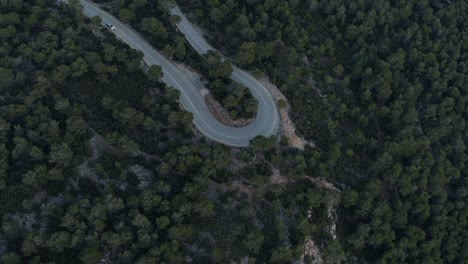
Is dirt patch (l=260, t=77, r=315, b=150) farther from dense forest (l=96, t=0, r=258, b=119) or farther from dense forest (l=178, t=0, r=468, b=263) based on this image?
dense forest (l=96, t=0, r=258, b=119)

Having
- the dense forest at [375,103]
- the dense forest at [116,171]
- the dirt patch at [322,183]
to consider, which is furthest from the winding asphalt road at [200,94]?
the dirt patch at [322,183]

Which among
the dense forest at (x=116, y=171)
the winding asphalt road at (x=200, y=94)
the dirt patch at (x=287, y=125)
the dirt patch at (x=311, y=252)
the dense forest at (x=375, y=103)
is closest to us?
the dense forest at (x=116, y=171)

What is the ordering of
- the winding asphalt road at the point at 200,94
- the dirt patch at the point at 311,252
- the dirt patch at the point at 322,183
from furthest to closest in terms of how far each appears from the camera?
the winding asphalt road at the point at 200,94, the dirt patch at the point at 322,183, the dirt patch at the point at 311,252

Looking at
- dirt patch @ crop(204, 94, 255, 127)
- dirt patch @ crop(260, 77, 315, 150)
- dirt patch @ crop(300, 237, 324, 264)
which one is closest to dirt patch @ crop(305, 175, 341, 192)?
dirt patch @ crop(260, 77, 315, 150)

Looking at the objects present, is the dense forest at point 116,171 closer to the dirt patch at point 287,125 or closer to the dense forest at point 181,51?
the dirt patch at point 287,125

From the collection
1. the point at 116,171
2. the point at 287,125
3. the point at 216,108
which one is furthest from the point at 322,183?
the point at 116,171

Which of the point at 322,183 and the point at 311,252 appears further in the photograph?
the point at 322,183

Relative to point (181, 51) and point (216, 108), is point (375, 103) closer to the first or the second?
point (216, 108)

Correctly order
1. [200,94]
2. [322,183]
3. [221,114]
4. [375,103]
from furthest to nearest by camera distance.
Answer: [375,103]
[200,94]
[221,114]
[322,183]
